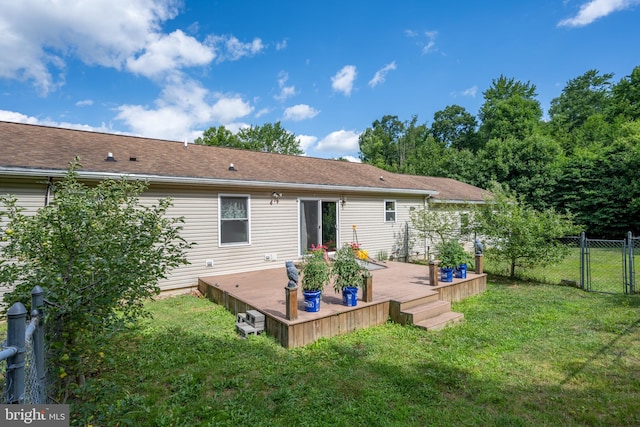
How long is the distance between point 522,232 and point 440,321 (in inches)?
171

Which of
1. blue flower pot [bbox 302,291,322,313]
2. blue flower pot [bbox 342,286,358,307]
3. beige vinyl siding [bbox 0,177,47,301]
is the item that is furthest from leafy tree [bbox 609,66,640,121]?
beige vinyl siding [bbox 0,177,47,301]

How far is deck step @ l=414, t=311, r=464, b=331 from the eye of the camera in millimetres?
5035

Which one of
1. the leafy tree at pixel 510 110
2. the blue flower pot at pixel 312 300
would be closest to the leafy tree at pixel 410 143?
the leafy tree at pixel 510 110

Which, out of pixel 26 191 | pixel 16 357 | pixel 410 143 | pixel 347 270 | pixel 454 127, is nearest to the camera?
pixel 16 357

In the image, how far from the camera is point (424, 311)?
531 cm

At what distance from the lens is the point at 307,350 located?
4312mm

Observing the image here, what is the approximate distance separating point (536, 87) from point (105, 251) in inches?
1516

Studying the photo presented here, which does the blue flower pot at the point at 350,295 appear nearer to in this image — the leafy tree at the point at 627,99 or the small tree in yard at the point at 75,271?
the small tree in yard at the point at 75,271

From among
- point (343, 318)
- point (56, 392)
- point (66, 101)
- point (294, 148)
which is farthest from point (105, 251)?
point (294, 148)

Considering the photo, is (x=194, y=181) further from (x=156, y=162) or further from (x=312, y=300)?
(x=312, y=300)

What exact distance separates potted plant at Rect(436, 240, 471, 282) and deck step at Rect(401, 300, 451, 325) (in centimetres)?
122

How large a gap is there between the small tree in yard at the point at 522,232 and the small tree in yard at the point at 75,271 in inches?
335

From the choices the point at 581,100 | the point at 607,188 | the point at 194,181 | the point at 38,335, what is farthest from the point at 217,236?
the point at 581,100

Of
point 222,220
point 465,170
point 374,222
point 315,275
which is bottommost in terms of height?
point 315,275
